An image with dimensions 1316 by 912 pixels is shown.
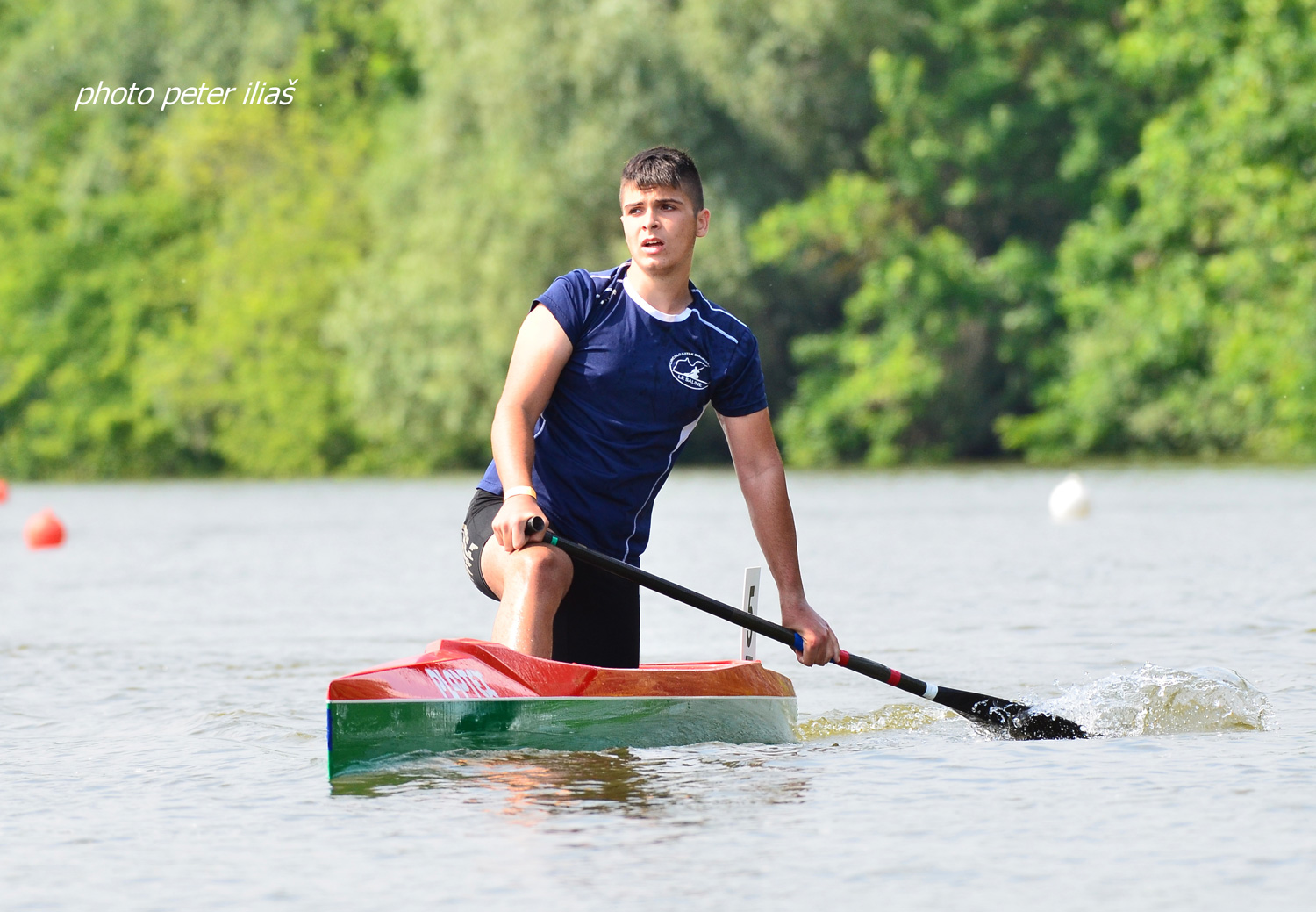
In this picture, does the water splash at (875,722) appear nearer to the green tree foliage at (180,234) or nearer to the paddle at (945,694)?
the paddle at (945,694)

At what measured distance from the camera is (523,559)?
4988 millimetres

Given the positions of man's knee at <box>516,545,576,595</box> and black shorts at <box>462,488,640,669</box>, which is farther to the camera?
black shorts at <box>462,488,640,669</box>

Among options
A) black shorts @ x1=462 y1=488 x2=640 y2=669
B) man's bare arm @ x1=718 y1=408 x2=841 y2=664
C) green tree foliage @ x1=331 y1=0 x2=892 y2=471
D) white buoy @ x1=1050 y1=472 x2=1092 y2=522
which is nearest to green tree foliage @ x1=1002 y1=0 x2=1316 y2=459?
green tree foliage @ x1=331 y1=0 x2=892 y2=471

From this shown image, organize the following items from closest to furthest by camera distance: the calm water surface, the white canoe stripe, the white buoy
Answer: the calm water surface < the white canoe stripe < the white buoy

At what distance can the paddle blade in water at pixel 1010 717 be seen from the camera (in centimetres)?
584

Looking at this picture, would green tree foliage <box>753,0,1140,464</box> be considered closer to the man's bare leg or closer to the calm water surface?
the calm water surface

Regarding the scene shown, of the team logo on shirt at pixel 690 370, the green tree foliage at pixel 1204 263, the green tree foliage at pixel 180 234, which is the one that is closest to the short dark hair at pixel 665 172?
the team logo on shirt at pixel 690 370

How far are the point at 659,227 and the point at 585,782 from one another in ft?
5.11

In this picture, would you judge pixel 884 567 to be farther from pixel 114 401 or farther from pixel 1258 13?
pixel 114 401

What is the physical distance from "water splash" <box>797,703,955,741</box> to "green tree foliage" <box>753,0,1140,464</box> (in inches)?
862

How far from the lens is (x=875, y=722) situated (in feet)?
20.9

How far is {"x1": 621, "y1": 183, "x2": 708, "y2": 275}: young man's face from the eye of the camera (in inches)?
205

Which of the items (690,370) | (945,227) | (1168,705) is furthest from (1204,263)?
(690,370)

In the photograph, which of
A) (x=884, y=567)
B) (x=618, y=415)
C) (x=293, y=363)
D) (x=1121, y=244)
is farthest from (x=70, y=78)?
(x=618, y=415)
